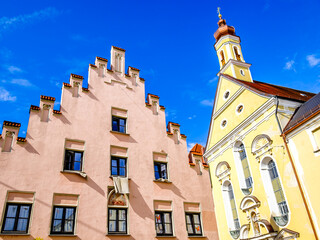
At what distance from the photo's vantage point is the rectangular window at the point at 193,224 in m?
15.4

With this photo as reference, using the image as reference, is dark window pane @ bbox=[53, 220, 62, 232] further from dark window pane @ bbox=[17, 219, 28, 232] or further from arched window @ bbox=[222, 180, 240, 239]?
arched window @ bbox=[222, 180, 240, 239]

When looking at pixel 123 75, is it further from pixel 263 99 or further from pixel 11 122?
pixel 263 99

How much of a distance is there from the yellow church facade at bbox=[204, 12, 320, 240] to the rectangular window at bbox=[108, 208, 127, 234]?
34.8ft

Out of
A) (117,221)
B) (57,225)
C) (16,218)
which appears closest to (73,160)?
(57,225)

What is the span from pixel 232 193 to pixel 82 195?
1527 cm

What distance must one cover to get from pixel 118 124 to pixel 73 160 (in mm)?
3811

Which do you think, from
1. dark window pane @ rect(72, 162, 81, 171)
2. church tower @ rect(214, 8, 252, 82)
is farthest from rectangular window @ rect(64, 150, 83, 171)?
church tower @ rect(214, 8, 252, 82)

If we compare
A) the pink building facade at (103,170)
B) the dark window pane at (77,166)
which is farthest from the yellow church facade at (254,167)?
the dark window pane at (77,166)

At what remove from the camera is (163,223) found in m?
14.8

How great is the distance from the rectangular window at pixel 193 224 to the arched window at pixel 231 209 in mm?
7945

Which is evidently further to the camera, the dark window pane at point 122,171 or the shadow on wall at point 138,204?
the dark window pane at point 122,171

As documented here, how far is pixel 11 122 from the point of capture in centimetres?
1305

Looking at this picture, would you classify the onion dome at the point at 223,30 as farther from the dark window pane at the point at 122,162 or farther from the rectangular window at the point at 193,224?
the rectangular window at the point at 193,224

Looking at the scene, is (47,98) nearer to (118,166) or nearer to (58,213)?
(118,166)
